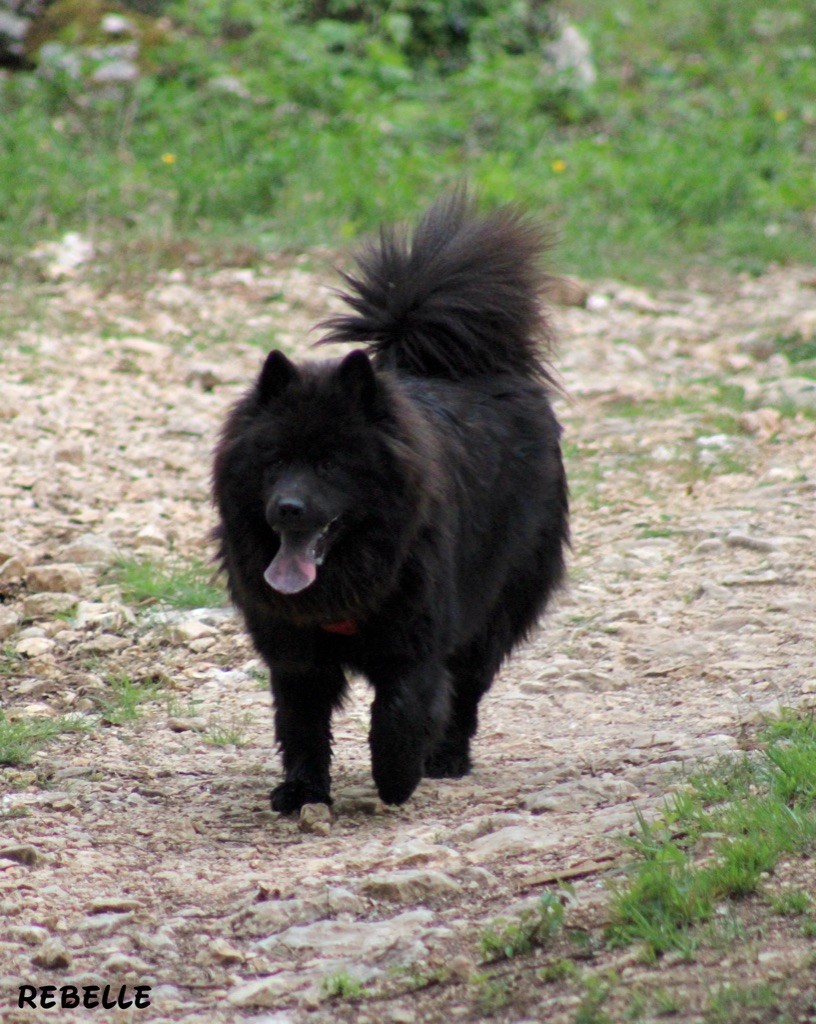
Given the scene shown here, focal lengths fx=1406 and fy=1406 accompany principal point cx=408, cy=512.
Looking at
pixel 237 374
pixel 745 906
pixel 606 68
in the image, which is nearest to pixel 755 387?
pixel 237 374

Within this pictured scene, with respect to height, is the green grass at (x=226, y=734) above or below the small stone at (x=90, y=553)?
below

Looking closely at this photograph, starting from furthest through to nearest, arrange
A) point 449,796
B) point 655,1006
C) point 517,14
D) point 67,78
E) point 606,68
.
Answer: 1. point 606,68
2. point 517,14
3. point 67,78
4. point 449,796
5. point 655,1006

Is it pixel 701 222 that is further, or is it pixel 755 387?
pixel 701 222

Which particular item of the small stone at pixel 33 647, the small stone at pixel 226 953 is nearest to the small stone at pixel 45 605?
the small stone at pixel 33 647

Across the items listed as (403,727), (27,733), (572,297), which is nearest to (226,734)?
(27,733)

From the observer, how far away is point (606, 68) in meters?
16.1

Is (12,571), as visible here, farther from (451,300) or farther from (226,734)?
(451,300)

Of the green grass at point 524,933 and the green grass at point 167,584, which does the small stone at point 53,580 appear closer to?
the green grass at point 167,584

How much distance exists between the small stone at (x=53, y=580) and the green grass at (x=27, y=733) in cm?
110

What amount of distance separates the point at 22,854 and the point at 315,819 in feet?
2.96

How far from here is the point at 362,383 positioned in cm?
433

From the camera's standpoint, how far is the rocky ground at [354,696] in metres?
3.36

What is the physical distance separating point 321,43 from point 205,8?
3.61ft

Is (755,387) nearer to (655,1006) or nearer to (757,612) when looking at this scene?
(757,612)
